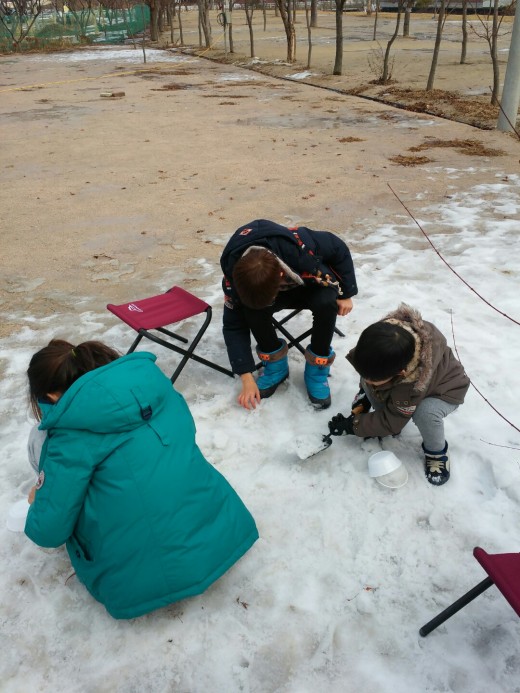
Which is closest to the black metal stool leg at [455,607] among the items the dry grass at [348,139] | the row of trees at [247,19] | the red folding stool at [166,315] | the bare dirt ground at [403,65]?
the red folding stool at [166,315]

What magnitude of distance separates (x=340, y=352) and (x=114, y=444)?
1789 mm

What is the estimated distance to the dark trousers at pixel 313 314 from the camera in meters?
2.50

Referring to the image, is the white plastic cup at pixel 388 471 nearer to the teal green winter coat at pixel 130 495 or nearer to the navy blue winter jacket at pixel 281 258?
the teal green winter coat at pixel 130 495

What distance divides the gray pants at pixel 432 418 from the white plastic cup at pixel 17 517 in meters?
1.44

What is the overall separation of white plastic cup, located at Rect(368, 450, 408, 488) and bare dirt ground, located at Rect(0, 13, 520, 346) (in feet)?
6.91

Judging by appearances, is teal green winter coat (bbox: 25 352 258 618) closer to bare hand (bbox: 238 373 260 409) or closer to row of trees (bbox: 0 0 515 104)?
bare hand (bbox: 238 373 260 409)

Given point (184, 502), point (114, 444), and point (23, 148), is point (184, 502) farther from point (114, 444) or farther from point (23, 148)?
point (23, 148)

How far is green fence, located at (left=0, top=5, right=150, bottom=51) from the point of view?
2745 cm

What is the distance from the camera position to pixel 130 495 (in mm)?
1528

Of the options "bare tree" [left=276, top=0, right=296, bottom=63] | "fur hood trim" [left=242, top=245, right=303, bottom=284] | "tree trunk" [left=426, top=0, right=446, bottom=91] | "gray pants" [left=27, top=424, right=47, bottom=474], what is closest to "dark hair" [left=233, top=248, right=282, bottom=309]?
"fur hood trim" [left=242, top=245, right=303, bottom=284]

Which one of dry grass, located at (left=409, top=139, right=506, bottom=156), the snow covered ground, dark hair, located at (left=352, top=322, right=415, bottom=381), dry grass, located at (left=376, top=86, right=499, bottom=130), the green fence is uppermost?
the green fence

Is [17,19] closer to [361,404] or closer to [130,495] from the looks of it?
[361,404]

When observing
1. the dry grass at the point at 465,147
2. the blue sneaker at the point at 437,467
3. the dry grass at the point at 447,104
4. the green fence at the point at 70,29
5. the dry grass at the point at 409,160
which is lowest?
the blue sneaker at the point at 437,467

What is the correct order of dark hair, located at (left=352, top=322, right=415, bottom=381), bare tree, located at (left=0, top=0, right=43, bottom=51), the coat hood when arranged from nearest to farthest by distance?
1. the coat hood
2. dark hair, located at (left=352, top=322, right=415, bottom=381)
3. bare tree, located at (left=0, top=0, right=43, bottom=51)
